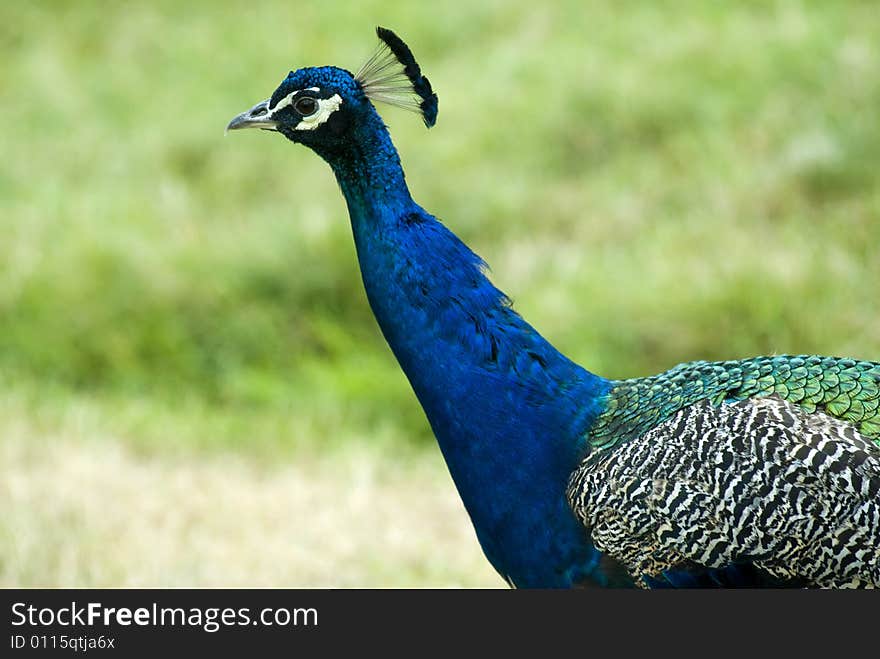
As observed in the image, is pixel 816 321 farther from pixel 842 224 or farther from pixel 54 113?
pixel 54 113

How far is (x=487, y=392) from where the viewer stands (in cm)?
263

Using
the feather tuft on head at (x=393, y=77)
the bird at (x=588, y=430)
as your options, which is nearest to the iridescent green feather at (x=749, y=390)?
the bird at (x=588, y=430)

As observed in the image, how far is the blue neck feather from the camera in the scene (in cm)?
261

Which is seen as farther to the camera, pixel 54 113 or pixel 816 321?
pixel 54 113

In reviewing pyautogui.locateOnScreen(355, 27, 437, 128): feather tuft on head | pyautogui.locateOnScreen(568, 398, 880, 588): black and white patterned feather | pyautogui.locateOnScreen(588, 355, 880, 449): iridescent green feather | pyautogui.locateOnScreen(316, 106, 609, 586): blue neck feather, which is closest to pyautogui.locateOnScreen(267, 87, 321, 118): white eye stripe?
pyautogui.locateOnScreen(355, 27, 437, 128): feather tuft on head

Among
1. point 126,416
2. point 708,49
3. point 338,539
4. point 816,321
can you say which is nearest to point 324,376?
point 126,416

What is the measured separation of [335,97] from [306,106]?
0.23 ft

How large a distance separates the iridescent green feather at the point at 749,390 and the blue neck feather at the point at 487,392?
0.22ft

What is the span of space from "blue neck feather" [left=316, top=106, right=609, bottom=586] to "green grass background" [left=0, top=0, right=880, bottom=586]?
1.27 m

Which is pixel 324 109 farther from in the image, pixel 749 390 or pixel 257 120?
pixel 749 390

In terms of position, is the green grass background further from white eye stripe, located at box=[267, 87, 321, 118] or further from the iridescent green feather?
white eye stripe, located at box=[267, 87, 321, 118]

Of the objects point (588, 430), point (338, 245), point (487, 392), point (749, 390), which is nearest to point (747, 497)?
point (749, 390)

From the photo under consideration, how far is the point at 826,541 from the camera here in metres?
2.37

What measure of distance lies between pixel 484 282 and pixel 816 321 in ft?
8.43
